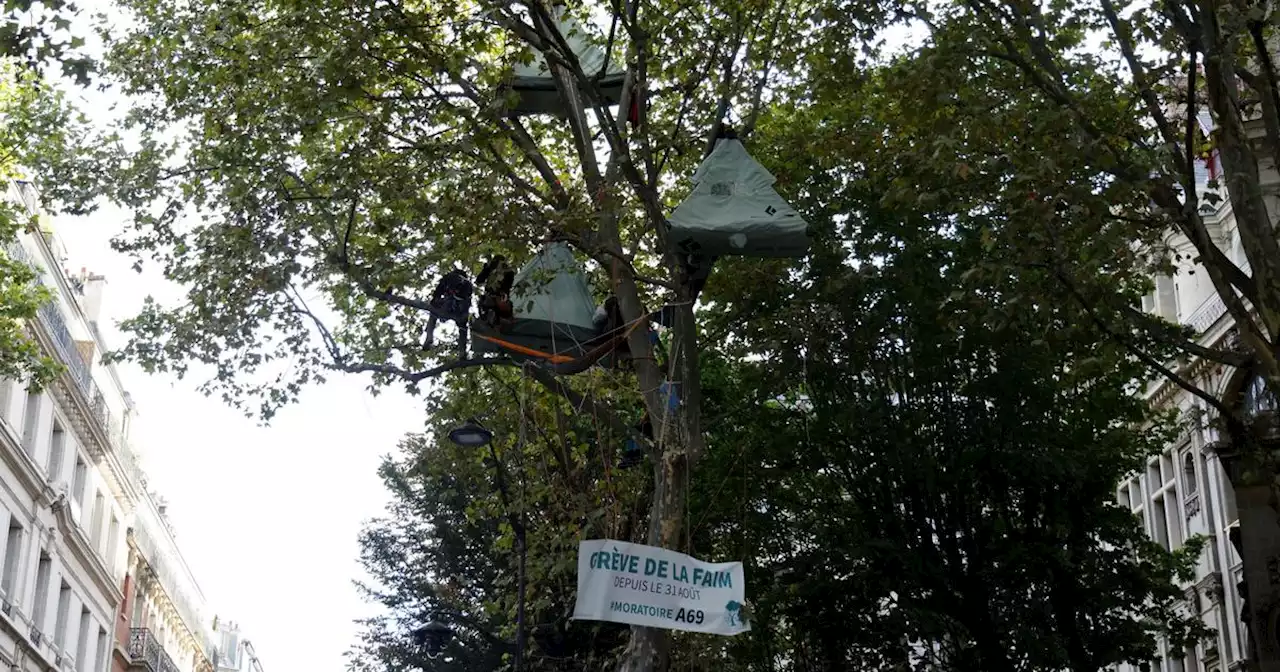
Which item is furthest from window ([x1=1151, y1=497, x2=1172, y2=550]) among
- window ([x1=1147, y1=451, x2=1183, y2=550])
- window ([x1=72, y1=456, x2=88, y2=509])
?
window ([x1=72, y1=456, x2=88, y2=509])

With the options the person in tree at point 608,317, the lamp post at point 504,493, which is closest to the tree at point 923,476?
the lamp post at point 504,493

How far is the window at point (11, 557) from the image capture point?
3519 cm

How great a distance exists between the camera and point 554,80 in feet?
55.6

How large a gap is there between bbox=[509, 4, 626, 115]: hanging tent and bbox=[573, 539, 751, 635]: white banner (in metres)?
5.71

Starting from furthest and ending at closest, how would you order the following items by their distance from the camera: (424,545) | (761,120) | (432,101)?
(424,545) → (761,120) → (432,101)

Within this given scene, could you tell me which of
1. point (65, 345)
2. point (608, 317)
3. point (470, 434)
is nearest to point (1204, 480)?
point (470, 434)

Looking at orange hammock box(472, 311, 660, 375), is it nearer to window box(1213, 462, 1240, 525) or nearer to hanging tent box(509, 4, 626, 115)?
hanging tent box(509, 4, 626, 115)

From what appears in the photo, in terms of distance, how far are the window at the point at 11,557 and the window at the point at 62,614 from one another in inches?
191

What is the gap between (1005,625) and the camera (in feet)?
73.3

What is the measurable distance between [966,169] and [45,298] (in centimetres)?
1588

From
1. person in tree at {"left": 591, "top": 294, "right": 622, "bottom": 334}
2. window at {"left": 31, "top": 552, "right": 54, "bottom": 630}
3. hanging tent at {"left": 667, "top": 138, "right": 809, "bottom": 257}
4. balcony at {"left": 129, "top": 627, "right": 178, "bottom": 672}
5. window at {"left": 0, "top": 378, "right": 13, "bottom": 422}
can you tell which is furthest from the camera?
balcony at {"left": 129, "top": 627, "right": 178, "bottom": 672}

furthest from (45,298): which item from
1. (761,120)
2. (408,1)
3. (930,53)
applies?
(930,53)

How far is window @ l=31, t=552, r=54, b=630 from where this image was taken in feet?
127

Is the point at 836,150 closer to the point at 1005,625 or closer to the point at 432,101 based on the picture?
the point at 432,101
